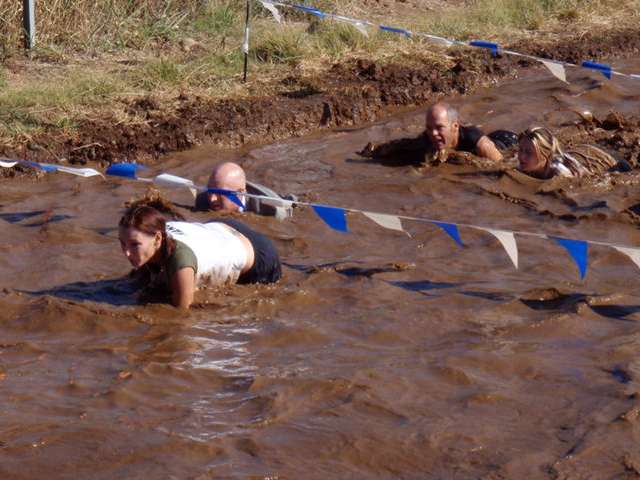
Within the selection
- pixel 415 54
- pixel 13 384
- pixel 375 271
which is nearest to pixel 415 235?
pixel 375 271

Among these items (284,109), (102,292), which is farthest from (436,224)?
(284,109)

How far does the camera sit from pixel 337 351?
6.62 meters

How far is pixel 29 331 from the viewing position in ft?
22.5

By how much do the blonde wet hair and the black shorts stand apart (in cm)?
→ 376

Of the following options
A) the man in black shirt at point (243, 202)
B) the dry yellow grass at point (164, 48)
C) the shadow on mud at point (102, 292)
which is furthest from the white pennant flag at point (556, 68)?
the shadow on mud at point (102, 292)

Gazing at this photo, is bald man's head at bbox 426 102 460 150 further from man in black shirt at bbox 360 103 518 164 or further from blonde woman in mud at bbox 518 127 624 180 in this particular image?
blonde woman in mud at bbox 518 127 624 180

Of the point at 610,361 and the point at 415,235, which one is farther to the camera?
the point at 415,235

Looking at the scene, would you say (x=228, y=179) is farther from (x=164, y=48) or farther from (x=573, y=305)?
(x=164, y=48)

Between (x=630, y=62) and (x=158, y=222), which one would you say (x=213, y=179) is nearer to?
(x=158, y=222)

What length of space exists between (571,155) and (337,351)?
503 centimetres

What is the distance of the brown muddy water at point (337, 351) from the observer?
5.25 meters

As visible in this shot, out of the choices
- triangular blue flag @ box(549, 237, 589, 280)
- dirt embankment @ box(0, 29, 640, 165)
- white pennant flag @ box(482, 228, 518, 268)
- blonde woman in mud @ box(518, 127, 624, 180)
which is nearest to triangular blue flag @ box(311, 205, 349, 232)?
white pennant flag @ box(482, 228, 518, 268)

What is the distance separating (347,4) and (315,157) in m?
6.26

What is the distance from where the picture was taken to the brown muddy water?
5246 millimetres
